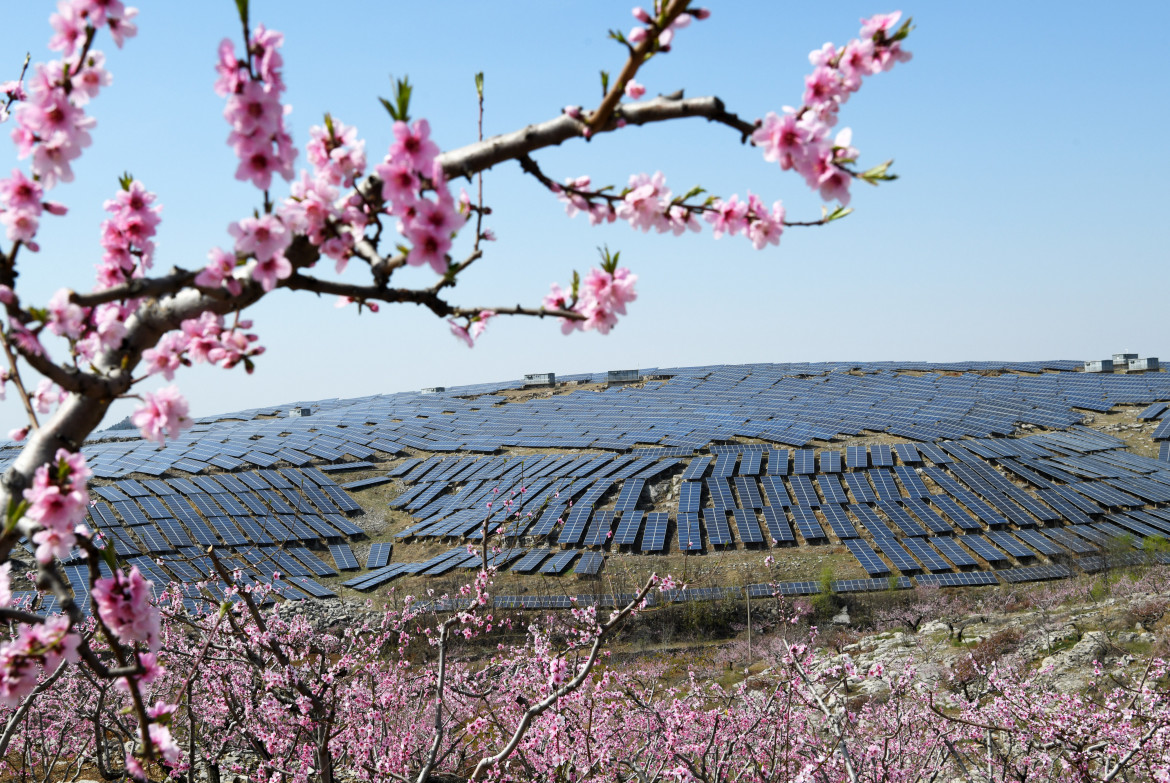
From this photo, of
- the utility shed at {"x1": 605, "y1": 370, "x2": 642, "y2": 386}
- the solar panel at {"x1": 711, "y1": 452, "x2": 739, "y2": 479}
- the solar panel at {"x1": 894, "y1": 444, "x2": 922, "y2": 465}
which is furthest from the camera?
the utility shed at {"x1": 605, "y1": 370, "x2": 642, "y2": 386}

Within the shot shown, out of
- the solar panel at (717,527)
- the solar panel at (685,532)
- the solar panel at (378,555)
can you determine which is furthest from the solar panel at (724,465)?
the solar panel at (378,555)

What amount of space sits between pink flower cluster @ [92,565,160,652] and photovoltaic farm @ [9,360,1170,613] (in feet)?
38.1

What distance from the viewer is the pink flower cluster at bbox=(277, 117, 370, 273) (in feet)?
7.06

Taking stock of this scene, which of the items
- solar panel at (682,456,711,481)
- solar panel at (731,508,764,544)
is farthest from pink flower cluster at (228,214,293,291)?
solar panel at (682,456,711,481)

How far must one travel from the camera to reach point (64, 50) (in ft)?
6.71

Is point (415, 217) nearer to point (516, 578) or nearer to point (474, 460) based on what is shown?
point (516, 578)

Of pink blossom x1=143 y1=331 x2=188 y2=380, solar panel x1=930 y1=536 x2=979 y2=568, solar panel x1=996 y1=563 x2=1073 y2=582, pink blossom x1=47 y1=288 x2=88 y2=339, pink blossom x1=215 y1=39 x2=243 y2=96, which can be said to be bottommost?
solar panel x1=996 y1=563 x2=1073 y2=582

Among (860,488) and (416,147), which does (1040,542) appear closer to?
(860,488)

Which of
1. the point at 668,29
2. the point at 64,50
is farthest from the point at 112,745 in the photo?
the point at 668,29

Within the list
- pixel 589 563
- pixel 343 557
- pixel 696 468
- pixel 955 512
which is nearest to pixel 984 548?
pixel 955 512

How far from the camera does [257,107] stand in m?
1.90

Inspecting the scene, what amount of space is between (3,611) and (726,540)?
67.2ft

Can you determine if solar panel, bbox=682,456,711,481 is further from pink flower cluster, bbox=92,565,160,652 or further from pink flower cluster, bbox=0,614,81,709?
pink flower cluster, bbox=0,614,81,709

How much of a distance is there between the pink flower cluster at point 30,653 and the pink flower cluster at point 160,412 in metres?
0.52
